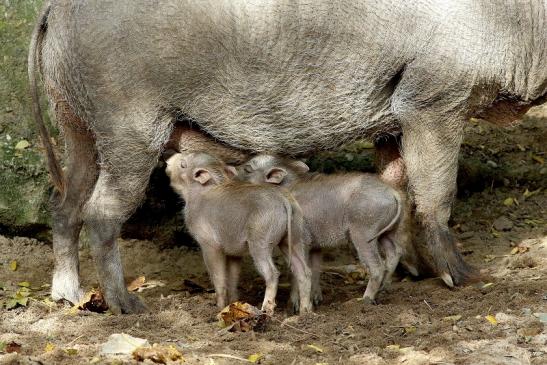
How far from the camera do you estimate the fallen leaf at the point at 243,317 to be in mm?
4809

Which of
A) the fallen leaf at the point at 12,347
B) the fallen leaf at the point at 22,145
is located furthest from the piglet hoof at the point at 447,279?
the fallen leaf at the point at 22,145

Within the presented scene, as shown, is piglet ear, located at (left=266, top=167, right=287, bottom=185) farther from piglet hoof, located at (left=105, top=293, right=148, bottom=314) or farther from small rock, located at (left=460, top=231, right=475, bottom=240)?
small rock, located at (left=460, top=231, right=475, bottom=240)

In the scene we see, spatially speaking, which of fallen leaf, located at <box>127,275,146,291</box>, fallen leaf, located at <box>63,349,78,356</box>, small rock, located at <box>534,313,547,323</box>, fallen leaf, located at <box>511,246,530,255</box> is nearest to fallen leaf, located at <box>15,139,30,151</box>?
fallen leaf, located at <box>127,275,146,291</box>

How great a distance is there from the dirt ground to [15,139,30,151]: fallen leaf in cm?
68

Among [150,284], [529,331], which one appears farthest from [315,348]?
[150,284]

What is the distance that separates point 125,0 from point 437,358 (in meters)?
2.57

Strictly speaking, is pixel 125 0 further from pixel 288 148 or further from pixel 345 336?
pixel 345 336

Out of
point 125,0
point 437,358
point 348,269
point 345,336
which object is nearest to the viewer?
point 437,358

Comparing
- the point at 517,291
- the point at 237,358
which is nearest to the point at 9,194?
the point at 237,358

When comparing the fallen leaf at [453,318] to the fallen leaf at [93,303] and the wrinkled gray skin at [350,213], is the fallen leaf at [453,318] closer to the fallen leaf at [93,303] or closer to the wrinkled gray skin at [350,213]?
the wrinkled gray skin at [350,213]

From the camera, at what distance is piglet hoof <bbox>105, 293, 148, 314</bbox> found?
17.6ft

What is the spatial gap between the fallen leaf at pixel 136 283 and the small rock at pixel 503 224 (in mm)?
2627

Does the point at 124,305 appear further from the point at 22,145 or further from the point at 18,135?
the point at 18,135

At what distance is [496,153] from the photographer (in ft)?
24.5
